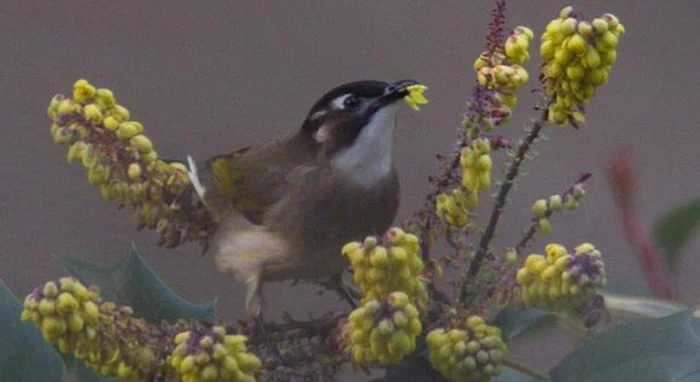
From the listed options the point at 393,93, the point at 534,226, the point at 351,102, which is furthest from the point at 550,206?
the point at 351,102

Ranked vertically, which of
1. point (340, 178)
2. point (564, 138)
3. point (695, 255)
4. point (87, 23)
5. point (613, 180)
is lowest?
point (695, 255)

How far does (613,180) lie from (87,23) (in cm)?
292

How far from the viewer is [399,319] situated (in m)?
0.69

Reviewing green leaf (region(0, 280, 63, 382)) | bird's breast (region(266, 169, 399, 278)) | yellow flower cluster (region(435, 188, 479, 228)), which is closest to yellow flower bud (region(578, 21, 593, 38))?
yellow flower cluster (region(435, 188, 479, 228))

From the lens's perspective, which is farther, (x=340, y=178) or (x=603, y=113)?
(x=603, y=113)

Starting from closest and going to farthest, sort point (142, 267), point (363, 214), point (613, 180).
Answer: point (142, 267), point (613, 180), point (363, 214)

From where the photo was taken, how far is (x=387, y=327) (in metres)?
0.69

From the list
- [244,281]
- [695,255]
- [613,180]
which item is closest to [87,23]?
[695,255]

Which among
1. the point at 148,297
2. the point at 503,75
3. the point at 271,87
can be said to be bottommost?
the point at 271,87

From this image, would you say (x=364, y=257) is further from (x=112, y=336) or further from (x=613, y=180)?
(x=613, y=180)

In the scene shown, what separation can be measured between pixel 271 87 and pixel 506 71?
284cm

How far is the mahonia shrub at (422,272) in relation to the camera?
0.70 metres

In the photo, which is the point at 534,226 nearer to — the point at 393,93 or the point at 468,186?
the point at 468,186

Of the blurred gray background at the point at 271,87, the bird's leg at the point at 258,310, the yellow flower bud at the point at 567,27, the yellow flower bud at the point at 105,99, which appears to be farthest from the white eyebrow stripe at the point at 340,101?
the blurred gray background at the point at 271,87
